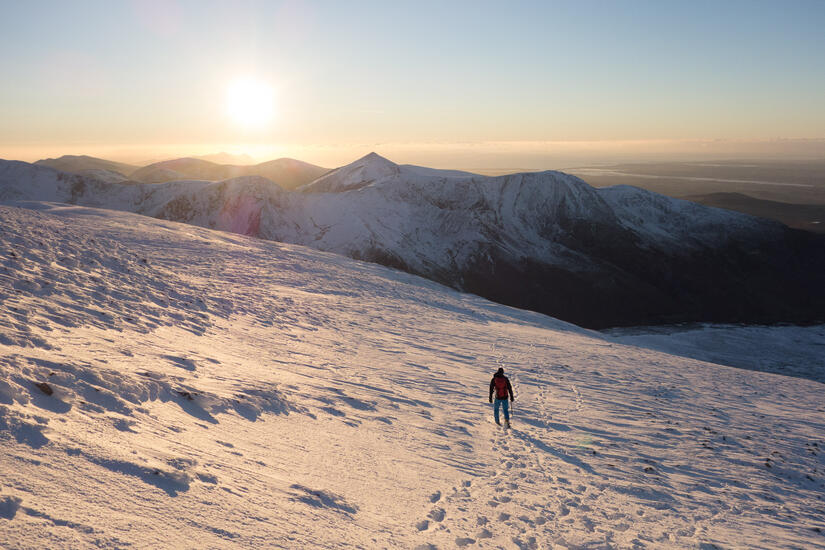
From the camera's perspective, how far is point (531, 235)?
120m

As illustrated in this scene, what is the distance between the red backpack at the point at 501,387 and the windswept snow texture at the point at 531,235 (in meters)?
76.8

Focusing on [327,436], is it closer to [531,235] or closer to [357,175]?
[531,235]

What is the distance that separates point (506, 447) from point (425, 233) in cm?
9759

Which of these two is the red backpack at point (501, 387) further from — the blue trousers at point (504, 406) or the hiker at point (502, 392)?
the blue trousers at point (504, 406)

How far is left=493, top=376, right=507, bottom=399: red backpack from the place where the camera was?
41.0 feet

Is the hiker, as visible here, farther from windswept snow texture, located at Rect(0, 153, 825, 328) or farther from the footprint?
windswept snow texture, located at Rect(0, 153, 825, 328)

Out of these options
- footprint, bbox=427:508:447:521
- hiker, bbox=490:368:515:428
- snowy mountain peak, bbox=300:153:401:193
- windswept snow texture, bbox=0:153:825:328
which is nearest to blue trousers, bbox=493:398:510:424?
hiker, bbox=490:368:515:428

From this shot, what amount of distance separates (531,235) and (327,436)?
116272 millimetres

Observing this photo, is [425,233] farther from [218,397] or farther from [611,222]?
[218,397]

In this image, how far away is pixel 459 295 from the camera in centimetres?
4309

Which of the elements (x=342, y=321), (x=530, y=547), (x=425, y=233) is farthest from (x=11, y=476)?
(x=425, y=233)

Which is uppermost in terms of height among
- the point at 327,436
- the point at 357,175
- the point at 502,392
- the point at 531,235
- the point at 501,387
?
the point at 357,175

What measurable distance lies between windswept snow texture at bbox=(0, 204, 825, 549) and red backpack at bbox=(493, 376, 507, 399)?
103cm

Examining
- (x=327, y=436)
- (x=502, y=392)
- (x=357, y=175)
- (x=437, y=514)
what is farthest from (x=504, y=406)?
(x=357, y=175)
